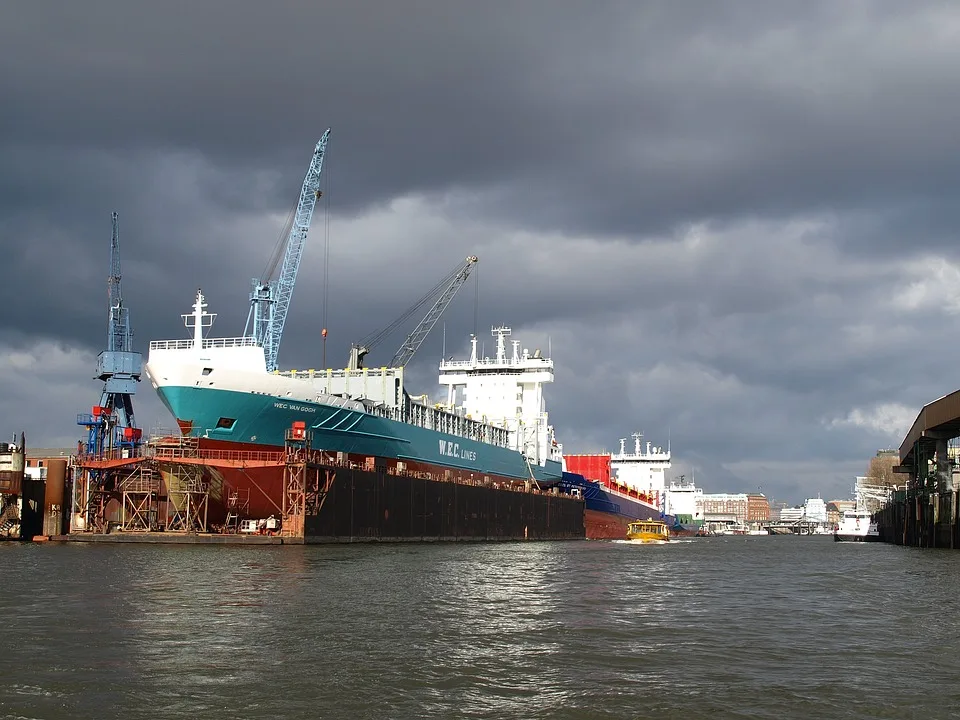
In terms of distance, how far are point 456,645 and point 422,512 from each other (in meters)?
42.5

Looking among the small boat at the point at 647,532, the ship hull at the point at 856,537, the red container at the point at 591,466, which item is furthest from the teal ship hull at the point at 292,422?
the ship hull at the point at 856,537

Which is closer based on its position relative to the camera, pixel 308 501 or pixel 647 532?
pixel 308 501

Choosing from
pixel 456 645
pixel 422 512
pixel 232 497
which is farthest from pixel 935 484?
pixel 456 645

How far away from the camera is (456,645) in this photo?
1975 centimetres

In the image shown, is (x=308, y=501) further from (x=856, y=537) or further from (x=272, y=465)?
(x=856, y=537)

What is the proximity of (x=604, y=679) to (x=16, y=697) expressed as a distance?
30.0 feet

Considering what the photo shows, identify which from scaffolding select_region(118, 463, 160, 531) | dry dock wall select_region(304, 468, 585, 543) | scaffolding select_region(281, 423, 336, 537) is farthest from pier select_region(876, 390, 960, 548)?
scaffolding select_region(118, 463, 160, 531)

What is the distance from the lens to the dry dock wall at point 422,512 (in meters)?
52.2

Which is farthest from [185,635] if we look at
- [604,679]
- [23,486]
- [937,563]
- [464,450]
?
[464,450]

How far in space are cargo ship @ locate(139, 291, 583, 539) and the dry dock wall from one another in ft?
0.28

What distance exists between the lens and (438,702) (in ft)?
48.7

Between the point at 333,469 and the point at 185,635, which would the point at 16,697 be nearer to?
the point at 185,635

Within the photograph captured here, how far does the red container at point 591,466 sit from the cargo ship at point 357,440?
27.9 m

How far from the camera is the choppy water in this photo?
1477 centimetres
